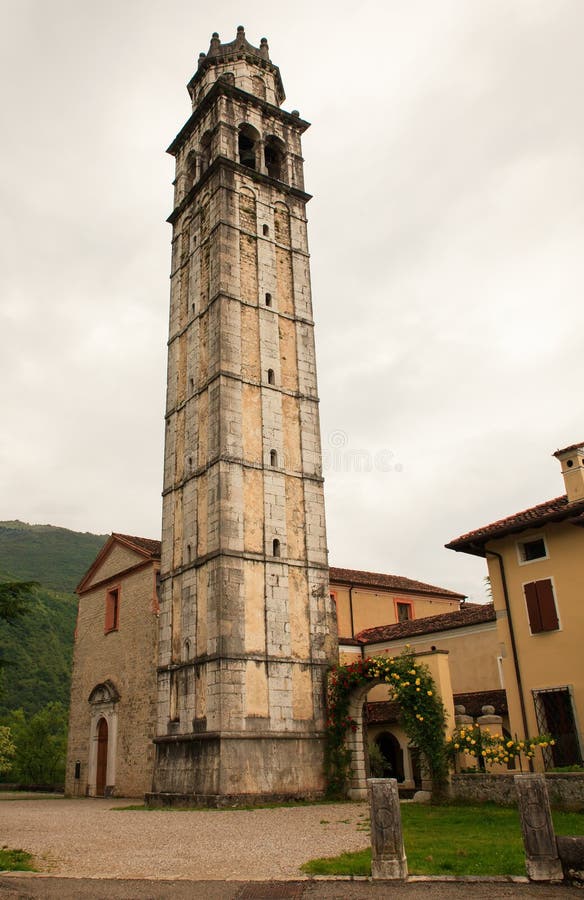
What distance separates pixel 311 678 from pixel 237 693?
2906 mm

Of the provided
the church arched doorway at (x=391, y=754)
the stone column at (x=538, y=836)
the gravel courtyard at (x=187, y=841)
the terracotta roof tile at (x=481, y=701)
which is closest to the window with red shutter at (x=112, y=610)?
the church arched doorway at (x=391, y=754)

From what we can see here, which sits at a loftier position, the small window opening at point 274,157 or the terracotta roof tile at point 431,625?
the small window opening at point 274,157

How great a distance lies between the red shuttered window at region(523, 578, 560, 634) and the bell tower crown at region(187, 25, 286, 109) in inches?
980

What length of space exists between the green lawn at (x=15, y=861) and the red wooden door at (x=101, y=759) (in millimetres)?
19976

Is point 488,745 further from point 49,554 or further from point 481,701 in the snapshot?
point 49,554

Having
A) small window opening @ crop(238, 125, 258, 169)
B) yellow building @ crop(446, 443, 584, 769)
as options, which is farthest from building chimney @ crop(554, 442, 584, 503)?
small window opening @ crop(238, 125, 258, 169)

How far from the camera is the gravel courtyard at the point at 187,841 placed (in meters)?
9.27

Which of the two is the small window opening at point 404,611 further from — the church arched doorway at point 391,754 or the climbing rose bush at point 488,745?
the climbing rose bush at point 488,745

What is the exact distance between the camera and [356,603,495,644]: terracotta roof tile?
89.7ft

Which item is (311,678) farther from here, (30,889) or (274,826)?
(30,889)

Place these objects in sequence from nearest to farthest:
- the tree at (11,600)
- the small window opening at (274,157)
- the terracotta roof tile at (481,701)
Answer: the tree at (11,600)
the terracotta roof tile at (481,701)
the small window opening at (274,157)

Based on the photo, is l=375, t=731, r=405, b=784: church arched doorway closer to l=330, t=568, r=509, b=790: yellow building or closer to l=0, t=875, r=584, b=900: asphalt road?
l=330, t=568, r=509, b=790: yellow building

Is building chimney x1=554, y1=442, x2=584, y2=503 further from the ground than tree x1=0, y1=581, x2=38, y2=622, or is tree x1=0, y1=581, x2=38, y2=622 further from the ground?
building chimney x1=554, y1=442, x2=584, y2=503

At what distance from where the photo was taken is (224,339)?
25.1 meters
